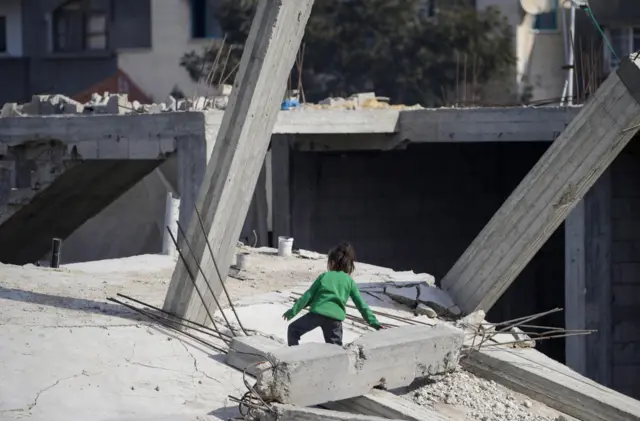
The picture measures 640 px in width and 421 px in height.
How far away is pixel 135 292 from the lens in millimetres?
10984

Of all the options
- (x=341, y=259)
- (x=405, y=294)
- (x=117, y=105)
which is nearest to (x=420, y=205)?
(x=117, y=105)

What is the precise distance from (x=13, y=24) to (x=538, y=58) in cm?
1540

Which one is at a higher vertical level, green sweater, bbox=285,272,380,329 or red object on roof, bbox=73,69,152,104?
red object on roof, bbox=73,69,152,104

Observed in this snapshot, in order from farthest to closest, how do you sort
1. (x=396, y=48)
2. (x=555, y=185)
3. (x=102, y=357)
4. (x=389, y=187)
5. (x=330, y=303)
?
(x=396, y=48)
(x=389, y=187)
(x=555, y=185)
(x=330, y=303)
(x=102, y=357)

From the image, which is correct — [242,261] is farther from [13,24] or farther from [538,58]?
[13,24]

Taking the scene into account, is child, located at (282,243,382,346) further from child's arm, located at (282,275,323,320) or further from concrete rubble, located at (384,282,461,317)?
concrete rubble, located at (384,282,461,317)

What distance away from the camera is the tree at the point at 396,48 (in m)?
30.0

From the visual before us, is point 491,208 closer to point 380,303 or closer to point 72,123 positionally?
point 72,123

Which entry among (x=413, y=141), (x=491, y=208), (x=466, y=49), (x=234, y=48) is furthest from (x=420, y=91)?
(x=413, y=141)

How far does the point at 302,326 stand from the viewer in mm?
8477

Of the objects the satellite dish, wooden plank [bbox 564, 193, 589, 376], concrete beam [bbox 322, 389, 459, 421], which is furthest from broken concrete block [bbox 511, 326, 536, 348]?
the satellite dish

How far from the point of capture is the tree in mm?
29969

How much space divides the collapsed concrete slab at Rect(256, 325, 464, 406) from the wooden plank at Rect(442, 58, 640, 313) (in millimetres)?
2172

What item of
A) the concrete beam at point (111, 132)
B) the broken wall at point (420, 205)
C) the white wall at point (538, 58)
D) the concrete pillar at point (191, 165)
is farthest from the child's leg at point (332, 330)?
the white wall at point (538, 58)
